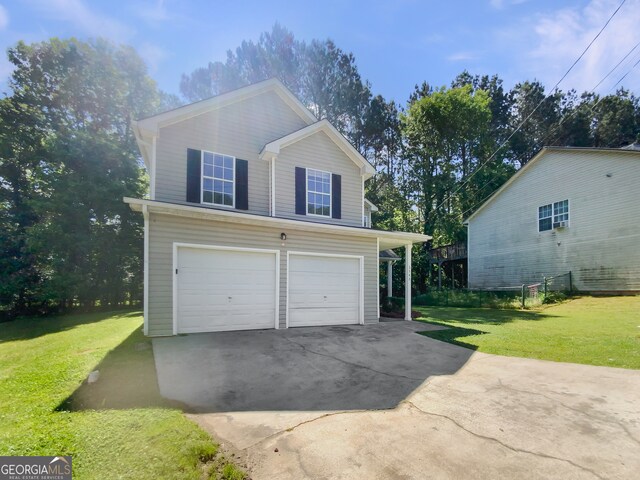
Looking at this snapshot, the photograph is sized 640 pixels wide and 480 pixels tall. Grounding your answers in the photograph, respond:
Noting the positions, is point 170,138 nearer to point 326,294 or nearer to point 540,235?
point 326,294

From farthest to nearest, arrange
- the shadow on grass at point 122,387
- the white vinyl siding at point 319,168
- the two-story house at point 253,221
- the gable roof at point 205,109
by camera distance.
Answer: the white vinyl siding at point 319,168 → the gable roof at point 205,109 → the two-story house at point 253,221 → the shadow on grass at point 122,387

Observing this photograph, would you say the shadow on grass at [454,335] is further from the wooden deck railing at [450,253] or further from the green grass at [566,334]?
the wooden deck railing at [450,253]

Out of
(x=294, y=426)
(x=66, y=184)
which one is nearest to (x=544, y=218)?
(x=294, y=426)

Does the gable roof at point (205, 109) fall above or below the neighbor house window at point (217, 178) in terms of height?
above

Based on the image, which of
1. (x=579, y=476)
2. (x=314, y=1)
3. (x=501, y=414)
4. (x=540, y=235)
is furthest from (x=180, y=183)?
(x=540, y=235)

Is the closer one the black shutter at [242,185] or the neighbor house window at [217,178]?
the neighbor house window at [217,178]

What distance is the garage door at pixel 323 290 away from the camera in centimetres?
895

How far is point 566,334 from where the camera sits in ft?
25.8

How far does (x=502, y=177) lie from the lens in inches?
1043

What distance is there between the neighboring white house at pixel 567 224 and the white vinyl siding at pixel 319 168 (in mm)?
12236

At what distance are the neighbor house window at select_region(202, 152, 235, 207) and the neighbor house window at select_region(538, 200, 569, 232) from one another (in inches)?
667

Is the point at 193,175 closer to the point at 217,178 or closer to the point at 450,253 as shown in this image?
the point at 217,178

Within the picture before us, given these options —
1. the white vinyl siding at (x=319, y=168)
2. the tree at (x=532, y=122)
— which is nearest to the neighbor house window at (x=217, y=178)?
the white vinyl siding at (x=319, y=168)

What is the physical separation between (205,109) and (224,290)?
18.2 feet
